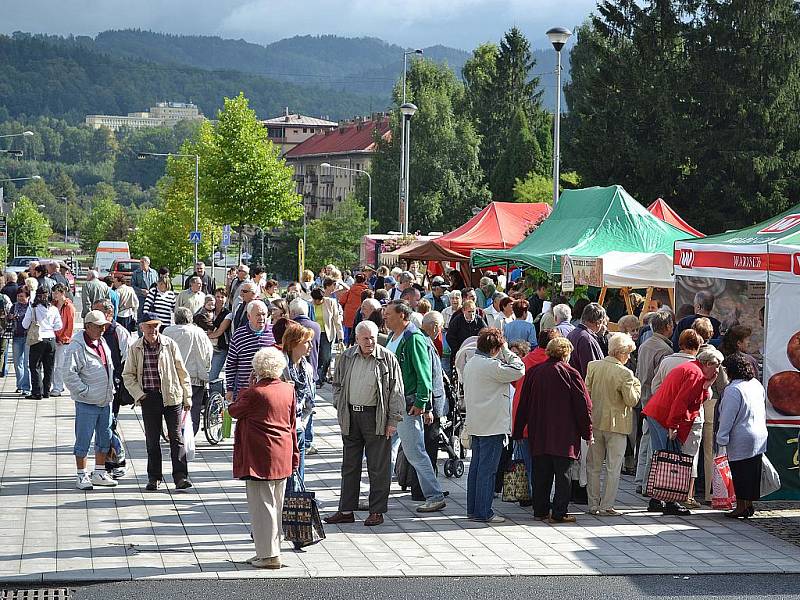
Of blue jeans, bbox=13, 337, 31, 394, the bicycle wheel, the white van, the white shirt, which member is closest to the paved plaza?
the bicycle wheel

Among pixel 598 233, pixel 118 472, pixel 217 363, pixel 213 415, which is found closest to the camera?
pixel 118 472

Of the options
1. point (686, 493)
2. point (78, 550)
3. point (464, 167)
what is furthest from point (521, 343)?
A: point (464, 167)

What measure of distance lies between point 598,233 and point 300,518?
35.1 feet

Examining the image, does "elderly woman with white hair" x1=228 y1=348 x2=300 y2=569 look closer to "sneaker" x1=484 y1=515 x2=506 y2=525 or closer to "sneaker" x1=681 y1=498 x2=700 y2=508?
"sneaker" x1=484 y1=515 x2=506 y2=525

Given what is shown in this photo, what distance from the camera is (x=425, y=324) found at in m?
12.0

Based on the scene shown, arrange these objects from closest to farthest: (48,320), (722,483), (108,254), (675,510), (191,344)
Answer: (722,483), (675,510), (191,344), (48,320), (108,254)

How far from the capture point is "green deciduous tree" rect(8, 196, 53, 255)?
4934 inches

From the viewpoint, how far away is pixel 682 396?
10688 mm

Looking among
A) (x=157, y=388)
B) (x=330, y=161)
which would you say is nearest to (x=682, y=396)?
(x=157, y=388)

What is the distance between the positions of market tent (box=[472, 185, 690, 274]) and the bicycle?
574 centimetres

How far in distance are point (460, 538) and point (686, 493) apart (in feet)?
7.67

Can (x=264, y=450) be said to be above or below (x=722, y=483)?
above

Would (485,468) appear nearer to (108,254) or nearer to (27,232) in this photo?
(108,254)

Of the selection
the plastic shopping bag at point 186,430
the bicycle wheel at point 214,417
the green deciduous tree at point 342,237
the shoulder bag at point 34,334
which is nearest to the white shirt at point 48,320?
the shoulder bag at point 34,334
